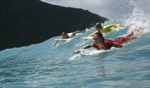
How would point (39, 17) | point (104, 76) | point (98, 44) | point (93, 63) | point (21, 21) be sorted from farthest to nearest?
1. point (39, 17)
2. point (21, 21)
3. point (98, 44)
4. point (93, 63)
5. point (104, 76)

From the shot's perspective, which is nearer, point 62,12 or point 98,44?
point 98,44

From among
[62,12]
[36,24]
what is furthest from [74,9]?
[36,24]

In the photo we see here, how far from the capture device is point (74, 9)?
11681cm

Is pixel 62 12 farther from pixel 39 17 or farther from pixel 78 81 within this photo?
pixel 78 81

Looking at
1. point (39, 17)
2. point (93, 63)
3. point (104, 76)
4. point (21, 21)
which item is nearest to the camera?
point (104, 76)

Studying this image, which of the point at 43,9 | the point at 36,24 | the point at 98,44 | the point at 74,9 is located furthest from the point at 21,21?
the point at 98,44

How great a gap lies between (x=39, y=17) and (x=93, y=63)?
9601 centimetres

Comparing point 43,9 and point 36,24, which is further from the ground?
point 43,9

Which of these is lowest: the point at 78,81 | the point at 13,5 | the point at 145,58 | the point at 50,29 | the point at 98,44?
the point at 78,81

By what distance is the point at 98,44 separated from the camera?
1425 cm

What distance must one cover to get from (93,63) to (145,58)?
215 centimetres

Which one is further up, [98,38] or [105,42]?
[98,38]

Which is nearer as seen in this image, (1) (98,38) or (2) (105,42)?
(1) (98,38)

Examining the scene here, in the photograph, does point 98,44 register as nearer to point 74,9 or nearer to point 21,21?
point 21,21
